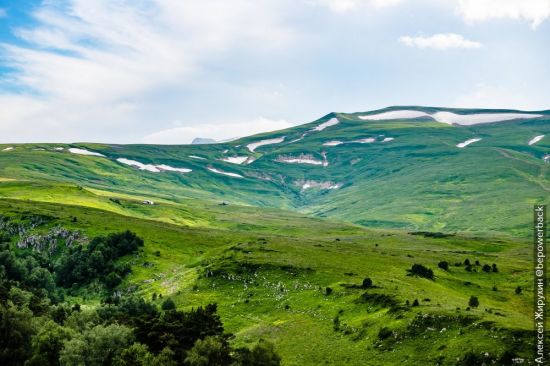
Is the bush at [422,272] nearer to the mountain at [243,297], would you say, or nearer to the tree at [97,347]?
the mountain at [243,297]

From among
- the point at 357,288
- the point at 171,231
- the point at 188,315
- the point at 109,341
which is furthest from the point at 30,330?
the point at 171,231

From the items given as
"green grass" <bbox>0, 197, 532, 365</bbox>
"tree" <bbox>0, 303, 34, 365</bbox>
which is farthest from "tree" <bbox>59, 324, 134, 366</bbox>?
"green grass" <bbox>0, 197, 532, 365</bbox>

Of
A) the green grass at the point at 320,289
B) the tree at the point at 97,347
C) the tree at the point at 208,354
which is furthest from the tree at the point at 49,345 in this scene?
the green grass at the point at 320,289

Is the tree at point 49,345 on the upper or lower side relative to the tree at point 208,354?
lower

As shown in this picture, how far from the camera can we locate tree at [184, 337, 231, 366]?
57.6m

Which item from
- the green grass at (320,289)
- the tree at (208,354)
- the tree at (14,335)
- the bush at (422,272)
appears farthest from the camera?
the bush at (422,272)

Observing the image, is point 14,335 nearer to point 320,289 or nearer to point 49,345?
point 49,345

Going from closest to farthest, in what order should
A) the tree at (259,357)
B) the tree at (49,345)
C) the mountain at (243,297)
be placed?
the tree at (259,357) < the mountain at (243,297) < the tree at (49,345)

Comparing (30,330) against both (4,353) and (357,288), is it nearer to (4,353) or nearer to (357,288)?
(4,353)

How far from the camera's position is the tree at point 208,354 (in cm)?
5756

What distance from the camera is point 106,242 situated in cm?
14525

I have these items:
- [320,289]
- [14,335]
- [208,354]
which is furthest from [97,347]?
[320,289]

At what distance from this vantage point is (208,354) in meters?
58.6

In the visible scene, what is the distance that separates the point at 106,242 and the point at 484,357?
380ft
